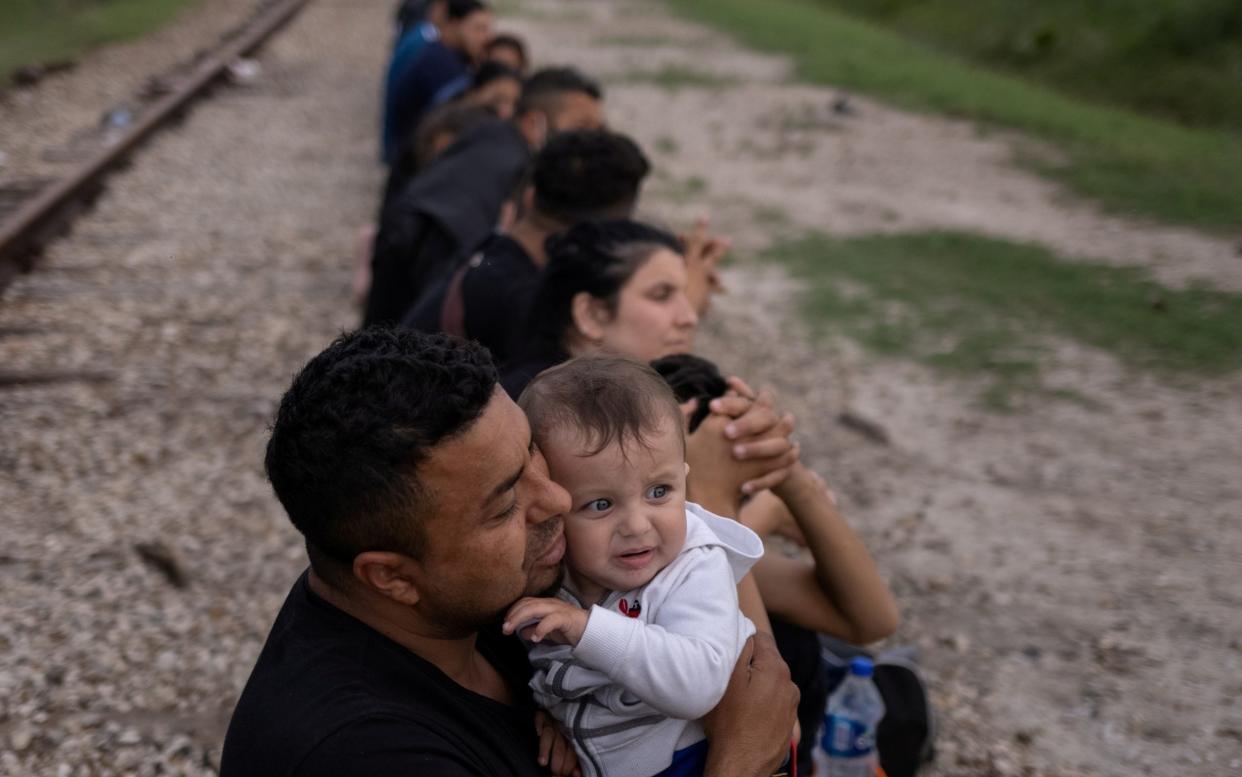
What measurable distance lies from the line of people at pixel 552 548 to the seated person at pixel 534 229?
57cm

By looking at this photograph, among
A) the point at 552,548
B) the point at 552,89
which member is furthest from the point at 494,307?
the point at 552,89

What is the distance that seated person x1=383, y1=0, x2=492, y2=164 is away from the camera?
8523 millimetres

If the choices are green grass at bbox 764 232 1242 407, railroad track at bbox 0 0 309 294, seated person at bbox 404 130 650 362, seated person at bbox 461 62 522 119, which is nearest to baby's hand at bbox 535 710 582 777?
seated person at bbox 404 130 650 362

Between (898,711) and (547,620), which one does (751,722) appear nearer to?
(547,620)

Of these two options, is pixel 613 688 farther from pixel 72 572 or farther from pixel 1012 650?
pixel 72 572

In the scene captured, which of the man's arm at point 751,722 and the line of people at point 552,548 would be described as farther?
the man's arm at point 751,722

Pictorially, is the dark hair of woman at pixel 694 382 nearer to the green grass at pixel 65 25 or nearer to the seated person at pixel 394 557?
the seated person at pixel 394 557

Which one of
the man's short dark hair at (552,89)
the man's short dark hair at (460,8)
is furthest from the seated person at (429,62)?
the man's short dark hair at (552,89)

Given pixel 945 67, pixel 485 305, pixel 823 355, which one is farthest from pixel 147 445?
pixel 945 67

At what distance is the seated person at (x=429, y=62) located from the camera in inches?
336

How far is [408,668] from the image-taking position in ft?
6.64

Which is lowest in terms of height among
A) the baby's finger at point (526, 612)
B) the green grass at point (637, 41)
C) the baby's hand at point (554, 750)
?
the green grass at point (637, 41)

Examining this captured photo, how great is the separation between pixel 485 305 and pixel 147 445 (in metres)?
2.57

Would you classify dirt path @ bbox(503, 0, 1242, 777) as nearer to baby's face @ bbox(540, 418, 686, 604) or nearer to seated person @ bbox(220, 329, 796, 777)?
baby's face @ bbox(540, 418, 686, 604)
